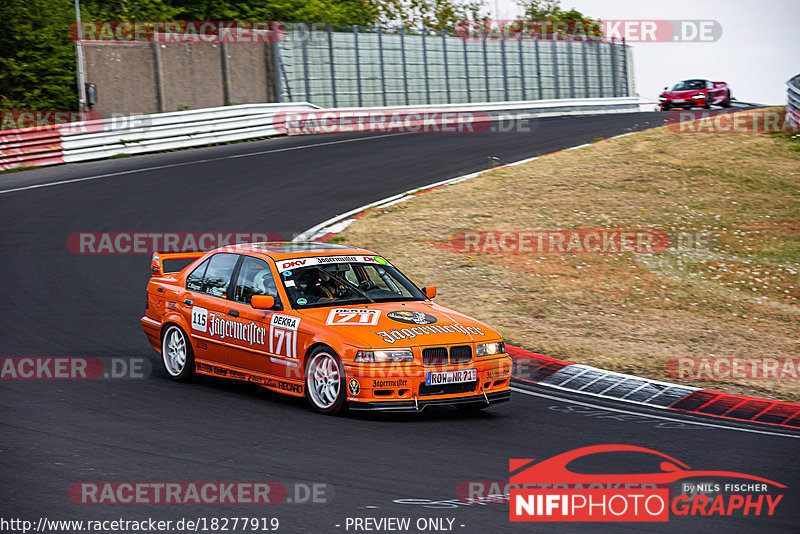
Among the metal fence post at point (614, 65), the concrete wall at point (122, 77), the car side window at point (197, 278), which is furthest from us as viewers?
the metal fence post at point (614, 65)

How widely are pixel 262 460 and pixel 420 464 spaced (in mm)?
1127

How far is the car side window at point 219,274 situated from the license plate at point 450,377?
2.51m

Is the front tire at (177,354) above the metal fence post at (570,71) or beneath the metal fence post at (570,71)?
beneath

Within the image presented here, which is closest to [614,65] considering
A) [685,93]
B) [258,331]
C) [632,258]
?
[685,93]

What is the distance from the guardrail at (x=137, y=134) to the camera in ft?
74.8

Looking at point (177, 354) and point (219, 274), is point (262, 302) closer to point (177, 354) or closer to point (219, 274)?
point (219, 274)

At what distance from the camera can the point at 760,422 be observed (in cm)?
820

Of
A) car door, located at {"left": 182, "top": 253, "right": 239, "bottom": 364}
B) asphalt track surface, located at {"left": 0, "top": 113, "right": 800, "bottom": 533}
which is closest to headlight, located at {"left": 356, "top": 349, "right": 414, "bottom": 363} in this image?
asphalt track surface, located at {"left": 0, "top": 113, "right": 800, "bottom": 533}

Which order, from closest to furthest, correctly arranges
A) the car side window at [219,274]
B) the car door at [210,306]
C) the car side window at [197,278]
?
the car door at [210,306] < the car side window at [219,274] < the car side window at [197,278]

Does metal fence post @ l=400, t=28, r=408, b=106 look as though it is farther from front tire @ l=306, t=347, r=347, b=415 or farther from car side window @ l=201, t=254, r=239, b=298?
front tire @ l=306, t=347, r=347, b=415

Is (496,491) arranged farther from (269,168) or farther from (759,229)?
(269,168)

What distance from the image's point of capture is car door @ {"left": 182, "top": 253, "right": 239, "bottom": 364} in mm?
8898

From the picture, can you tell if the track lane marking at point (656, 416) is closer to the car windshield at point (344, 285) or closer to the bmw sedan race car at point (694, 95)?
the car windshield at point (344, 285)

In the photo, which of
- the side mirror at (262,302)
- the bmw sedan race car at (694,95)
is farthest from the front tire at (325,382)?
the bmw sedan race car at (694,95)
